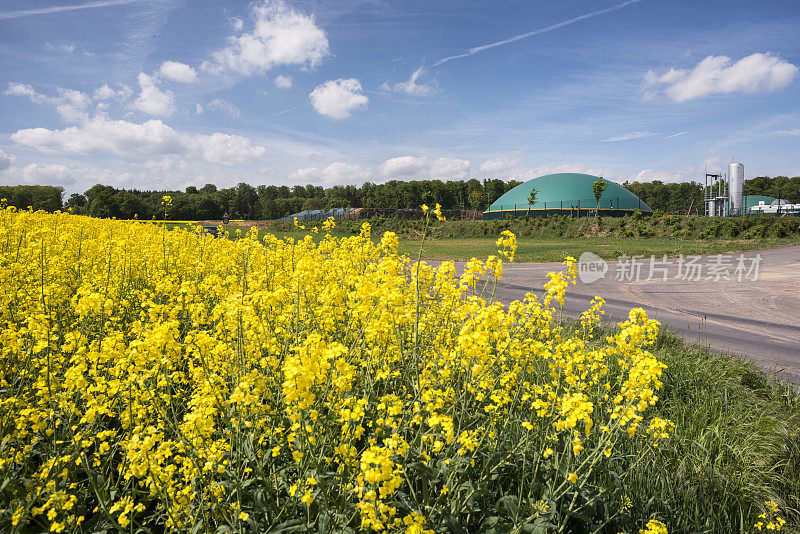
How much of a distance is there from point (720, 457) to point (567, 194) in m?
89.2

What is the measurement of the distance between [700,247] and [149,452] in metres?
29.7

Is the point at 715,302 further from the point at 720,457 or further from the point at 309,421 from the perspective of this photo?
the point at 309,421

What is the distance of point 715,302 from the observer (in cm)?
1029

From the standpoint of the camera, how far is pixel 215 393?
2.60 meters

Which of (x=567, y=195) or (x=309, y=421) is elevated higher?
(x=567, y=195)

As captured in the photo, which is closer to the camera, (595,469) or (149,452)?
(149,452)

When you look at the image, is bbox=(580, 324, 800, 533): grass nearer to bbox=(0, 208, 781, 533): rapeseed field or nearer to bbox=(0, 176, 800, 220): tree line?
bbox=(0, 208, 781, 533): rapeseed field

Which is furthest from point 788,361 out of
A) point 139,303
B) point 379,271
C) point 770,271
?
point 770,271

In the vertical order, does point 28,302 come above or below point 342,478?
above

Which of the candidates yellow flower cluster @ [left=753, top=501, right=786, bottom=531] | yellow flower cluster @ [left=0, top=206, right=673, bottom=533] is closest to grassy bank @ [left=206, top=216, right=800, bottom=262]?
yellow flower cluster @ [left=753, top=501, right=786, bottom=531]

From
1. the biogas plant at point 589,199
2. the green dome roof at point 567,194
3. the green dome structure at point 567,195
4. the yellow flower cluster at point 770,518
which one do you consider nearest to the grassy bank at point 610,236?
the yellow flower cluster at point 770,518

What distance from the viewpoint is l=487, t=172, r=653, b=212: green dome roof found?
81062 millimetres

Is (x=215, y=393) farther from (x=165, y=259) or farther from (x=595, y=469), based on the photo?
(x=165, y=259)

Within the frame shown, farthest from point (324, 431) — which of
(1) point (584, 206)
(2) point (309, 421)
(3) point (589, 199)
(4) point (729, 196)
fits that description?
(3) point (589, 199)
